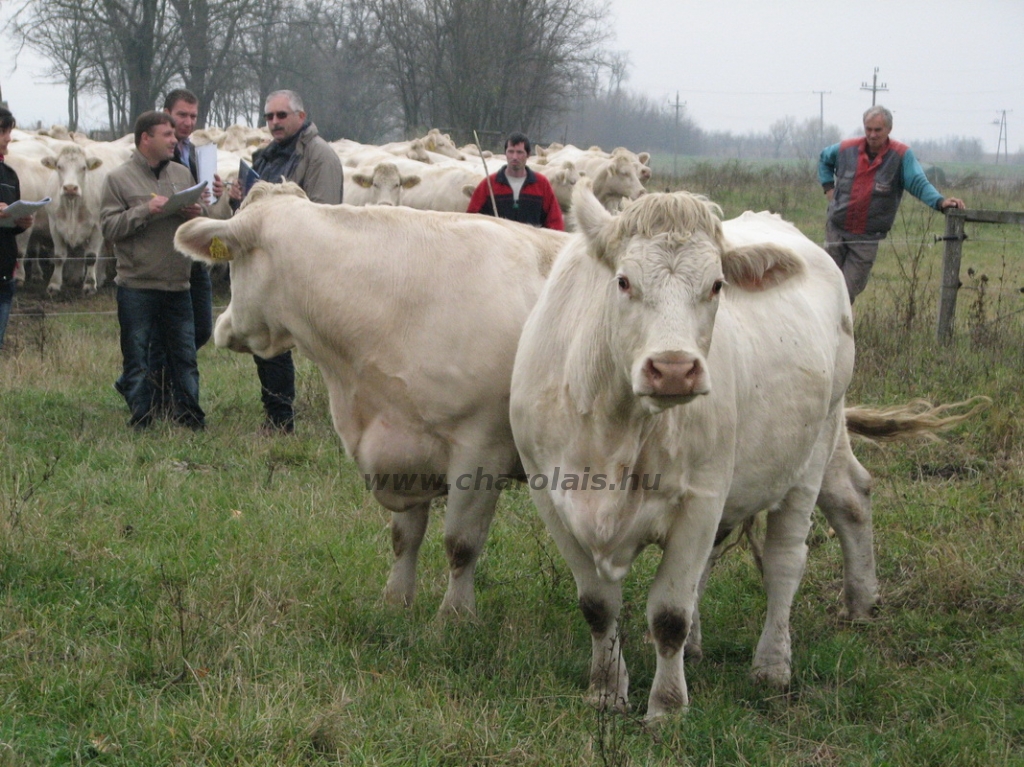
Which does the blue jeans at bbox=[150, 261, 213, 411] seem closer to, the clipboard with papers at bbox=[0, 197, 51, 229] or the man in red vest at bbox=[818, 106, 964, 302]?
the clipboard with papers at bbox=[0, 197, 51, 229]

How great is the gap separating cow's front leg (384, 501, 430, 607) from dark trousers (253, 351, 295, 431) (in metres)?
2.87

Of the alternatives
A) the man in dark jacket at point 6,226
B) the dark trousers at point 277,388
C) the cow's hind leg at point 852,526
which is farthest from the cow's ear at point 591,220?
the man in dark jacket at point 6,226

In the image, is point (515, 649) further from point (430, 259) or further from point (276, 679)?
point (430, 259)

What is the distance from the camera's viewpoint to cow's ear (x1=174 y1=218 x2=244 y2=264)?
4906 millimetres

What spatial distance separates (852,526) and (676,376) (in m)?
2.37

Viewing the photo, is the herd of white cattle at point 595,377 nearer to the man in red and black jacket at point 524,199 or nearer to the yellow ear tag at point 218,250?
the yellow ear tag at point 218,250

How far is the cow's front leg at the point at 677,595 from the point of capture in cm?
370

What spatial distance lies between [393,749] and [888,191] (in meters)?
6.84

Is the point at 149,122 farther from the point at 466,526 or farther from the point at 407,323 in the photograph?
the point at 466,526

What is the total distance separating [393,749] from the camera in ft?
10.8

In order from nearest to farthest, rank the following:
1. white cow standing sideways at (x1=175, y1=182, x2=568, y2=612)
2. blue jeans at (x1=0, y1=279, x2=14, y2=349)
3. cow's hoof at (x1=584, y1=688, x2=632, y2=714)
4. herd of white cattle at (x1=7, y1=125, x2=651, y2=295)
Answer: cow's hoof at (x1=584, y1=688, x2=632, y2=714) → white cow standing sideways at (x1=175, y1=182, x2=568, y2=612) → blue jeans at (x1=0, y1=279, x2=14, y2=349) → herd of white cattle at (x1=7, y1=125, x2=651, y2=295)

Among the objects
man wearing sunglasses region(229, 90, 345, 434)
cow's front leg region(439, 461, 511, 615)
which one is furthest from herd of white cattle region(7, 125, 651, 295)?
cow's front leg region(439, 461, 511, 615)

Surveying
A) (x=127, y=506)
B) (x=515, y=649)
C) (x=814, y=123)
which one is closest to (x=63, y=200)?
(x=127, y=506)

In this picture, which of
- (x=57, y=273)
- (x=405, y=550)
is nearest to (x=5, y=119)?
(x=405, y=550)
